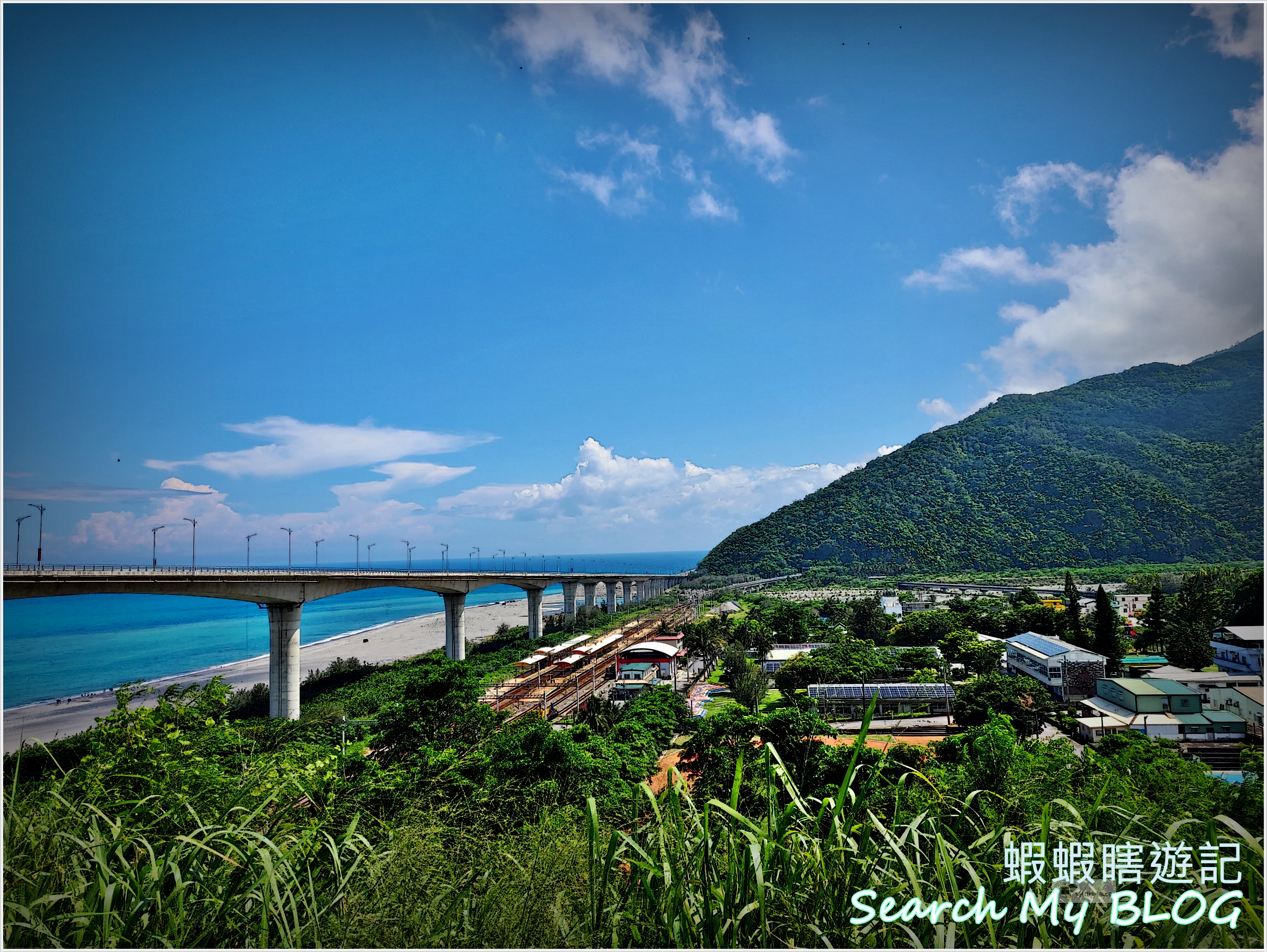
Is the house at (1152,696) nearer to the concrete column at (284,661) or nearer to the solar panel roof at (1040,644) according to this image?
the solar panel roof at (1040,644)

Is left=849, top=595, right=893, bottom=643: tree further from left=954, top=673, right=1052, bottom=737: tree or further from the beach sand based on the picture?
the beach sand

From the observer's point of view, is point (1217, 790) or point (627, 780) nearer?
point (1217, 790)

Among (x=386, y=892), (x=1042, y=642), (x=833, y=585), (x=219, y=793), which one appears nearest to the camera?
(x=386, y=892)

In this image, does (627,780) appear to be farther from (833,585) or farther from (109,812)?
(833,585)

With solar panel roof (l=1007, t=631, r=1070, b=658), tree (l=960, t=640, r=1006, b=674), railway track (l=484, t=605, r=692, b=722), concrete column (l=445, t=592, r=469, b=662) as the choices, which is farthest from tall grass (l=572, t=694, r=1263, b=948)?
concrete column (l=445, t=592, r=469, b=662)

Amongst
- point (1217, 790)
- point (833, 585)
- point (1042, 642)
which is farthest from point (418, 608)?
point (1217, 790)

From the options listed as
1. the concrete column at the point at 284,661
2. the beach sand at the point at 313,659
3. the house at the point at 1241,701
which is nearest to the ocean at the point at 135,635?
the beach sand at the point at 313,659
